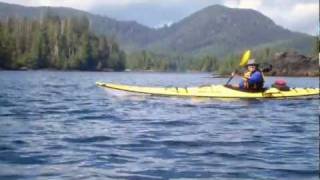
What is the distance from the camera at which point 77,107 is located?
23.5 meters

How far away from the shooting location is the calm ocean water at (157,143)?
9.64 meters

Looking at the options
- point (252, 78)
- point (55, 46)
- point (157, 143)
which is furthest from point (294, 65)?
point (157, 143)

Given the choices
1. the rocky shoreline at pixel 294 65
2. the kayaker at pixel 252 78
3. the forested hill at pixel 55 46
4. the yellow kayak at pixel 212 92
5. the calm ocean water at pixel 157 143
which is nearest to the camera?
the calm ocean water at pixel 157 143

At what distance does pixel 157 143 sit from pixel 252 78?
13930 millimetres

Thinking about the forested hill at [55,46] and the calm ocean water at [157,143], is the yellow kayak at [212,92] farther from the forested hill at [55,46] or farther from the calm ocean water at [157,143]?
the forested hill at [55,46]

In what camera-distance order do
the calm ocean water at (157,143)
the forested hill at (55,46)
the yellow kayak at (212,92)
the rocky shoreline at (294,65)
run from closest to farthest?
the calm ocean water at (157,143) < the yellow kayak at (212,92) < the forested hill at (55,46) < the rocky shoreline at (294,65)

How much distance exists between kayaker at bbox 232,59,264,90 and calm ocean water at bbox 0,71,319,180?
3.36 m

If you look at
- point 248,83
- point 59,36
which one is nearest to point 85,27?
point 59,36

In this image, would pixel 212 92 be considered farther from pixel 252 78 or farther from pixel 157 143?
pixel 157 143

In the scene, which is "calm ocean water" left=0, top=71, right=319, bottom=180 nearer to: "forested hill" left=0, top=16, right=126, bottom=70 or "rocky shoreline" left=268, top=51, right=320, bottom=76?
"forested hill" left=0, top=16, right=126, bottom=70

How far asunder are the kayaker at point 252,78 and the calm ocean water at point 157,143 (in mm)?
3356

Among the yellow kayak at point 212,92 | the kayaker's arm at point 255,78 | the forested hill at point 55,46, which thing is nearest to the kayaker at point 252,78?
the kayaker's arm at point 255,78

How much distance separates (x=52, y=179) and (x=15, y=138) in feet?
15.4

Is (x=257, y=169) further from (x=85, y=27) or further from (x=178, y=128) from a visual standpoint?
(x=85, y=27)
